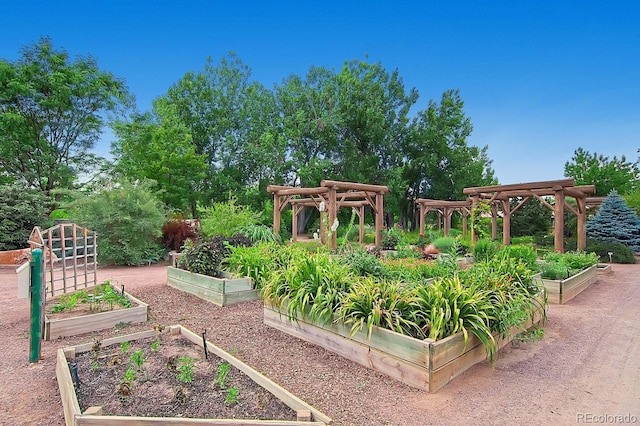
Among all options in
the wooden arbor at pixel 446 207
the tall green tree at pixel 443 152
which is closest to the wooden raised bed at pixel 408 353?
the wooden arbor at pixel 446 207

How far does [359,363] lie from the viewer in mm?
3066

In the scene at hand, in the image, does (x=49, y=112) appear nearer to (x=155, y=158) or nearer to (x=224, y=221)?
(x=155, y=158)

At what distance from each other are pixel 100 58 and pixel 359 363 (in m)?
15.5

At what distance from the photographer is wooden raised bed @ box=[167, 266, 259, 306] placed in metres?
5.15

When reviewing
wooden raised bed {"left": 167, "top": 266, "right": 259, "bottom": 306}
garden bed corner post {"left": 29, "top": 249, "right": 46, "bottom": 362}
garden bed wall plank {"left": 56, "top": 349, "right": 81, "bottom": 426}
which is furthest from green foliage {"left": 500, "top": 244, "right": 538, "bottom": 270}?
garden bed corner post {"left": 29, "top": 249, "right": 46, "bottom": 362}

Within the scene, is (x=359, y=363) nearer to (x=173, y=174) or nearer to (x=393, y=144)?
(x=173, y=174)

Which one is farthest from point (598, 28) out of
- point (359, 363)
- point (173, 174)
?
point (173, 174)

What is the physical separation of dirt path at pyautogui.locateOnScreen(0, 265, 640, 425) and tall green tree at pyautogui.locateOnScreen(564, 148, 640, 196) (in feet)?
67.7

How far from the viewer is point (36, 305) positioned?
3.19m

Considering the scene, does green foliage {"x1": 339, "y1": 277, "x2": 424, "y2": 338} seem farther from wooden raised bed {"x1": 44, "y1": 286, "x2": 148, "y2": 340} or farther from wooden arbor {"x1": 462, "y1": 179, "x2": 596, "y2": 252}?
wooden arbor {"x1": 462, "y1": 179, "x2": 596, "y2": 252}

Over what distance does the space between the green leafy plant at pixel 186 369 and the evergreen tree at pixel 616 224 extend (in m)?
14.1

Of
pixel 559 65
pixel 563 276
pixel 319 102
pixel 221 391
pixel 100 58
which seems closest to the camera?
pixel 221 391

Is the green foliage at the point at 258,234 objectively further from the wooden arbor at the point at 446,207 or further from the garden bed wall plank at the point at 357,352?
the wooden arbor at the point at 446,207

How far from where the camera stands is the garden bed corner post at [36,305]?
3.15 m
